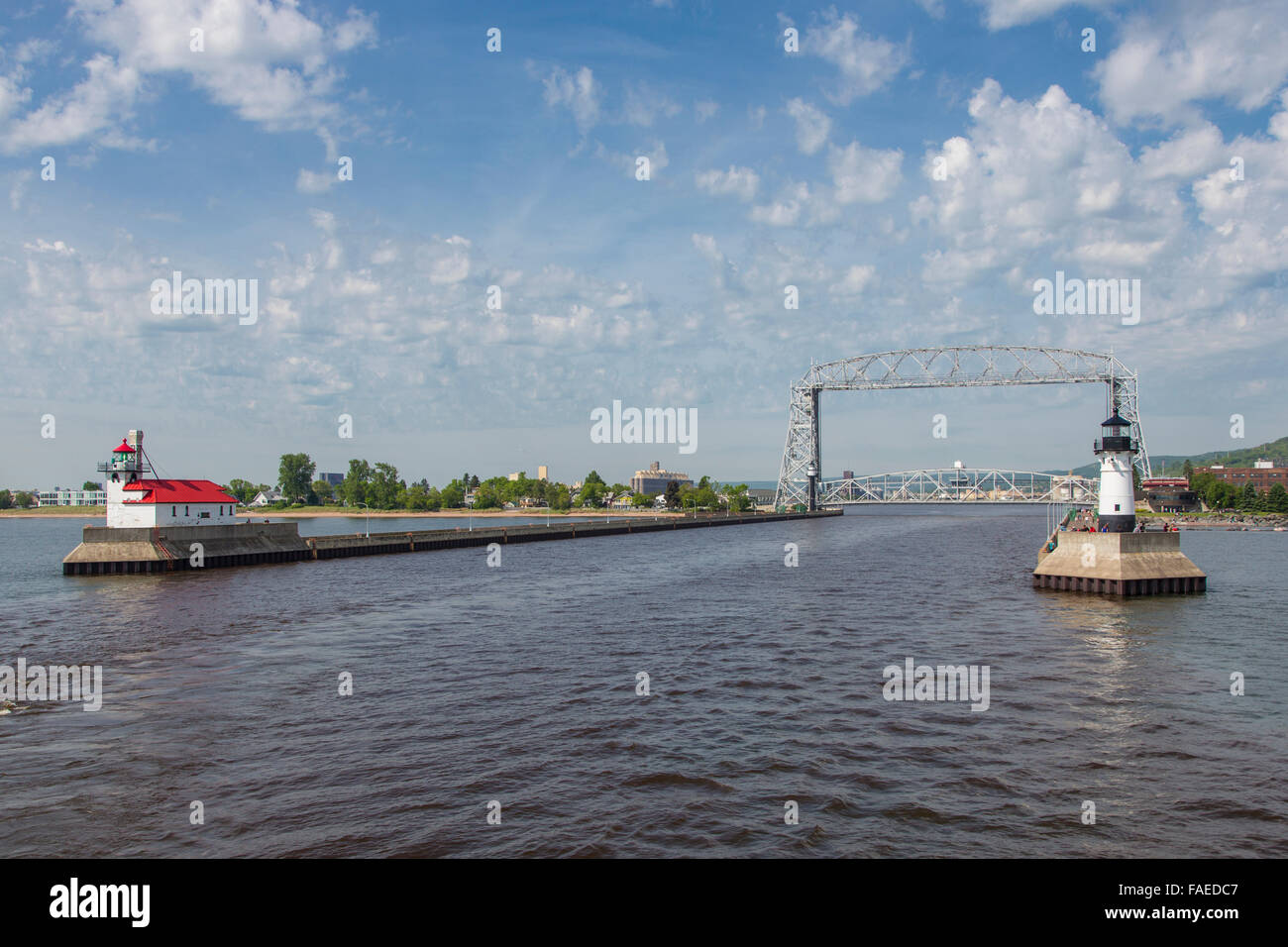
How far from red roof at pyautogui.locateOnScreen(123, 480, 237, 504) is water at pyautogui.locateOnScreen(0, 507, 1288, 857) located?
22784 mm

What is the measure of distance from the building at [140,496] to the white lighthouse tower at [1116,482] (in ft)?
205

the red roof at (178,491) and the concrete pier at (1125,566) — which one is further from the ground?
the red roof at (178,491)

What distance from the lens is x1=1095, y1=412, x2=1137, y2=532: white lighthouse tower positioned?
42.5m

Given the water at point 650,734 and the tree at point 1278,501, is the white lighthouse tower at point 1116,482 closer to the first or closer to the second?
the water at point 650,734

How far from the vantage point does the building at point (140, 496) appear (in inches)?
2261

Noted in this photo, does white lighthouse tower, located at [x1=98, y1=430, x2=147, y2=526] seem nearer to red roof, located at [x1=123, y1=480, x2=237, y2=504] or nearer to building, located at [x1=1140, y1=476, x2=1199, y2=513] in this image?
red roof, located at [x1=123, y1=480, x2=237, y2=504]

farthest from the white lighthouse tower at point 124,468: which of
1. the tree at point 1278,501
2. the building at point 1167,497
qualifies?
the tree at point 1278,501

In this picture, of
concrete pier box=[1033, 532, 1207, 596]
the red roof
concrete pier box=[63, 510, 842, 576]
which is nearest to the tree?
concrete pier box=[1033, 532, 1207, 596]
